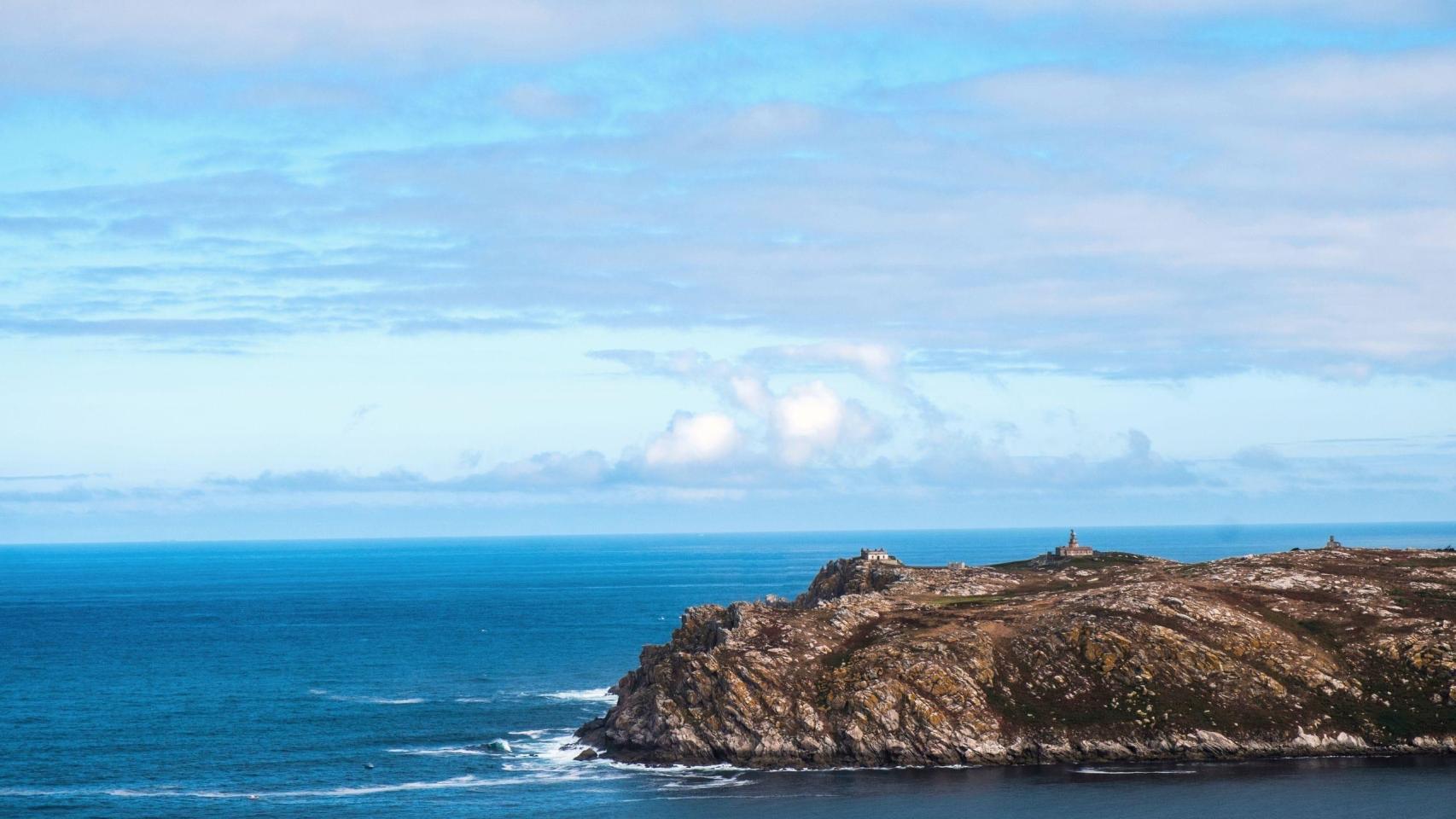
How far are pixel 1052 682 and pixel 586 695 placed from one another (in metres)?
59.4

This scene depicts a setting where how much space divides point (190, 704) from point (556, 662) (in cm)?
5210

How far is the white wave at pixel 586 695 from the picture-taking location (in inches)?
6255

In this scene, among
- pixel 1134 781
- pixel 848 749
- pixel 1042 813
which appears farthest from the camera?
pixel 848 749

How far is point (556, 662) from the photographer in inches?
7712

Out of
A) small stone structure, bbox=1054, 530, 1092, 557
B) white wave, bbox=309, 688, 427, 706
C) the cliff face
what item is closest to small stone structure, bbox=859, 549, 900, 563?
small stone structure, bbox=1054, 530, 1092, 557

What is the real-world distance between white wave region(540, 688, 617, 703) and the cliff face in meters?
17.5

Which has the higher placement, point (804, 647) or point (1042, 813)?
Answer: point (804, 647)

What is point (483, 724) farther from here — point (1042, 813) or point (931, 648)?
point (1042, 813)

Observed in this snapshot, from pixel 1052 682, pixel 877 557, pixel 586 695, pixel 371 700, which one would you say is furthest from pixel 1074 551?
pixel 371 700

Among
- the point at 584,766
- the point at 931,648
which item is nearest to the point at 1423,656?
the point at 931,648

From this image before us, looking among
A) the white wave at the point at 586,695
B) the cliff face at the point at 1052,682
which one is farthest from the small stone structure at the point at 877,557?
the white wave at the point at 586,695

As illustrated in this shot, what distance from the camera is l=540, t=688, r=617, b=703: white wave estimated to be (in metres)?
159

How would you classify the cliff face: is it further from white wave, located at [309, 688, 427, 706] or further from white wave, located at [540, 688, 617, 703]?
white wave, located at [309, 688, 427, 706]

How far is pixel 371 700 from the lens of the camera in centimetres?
16200
